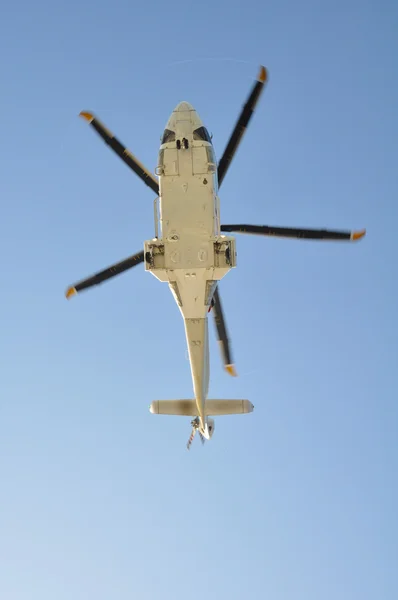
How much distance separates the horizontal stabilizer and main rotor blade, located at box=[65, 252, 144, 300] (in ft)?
24.9

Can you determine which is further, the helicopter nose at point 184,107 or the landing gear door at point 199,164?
the helicopter nose at point 184,107

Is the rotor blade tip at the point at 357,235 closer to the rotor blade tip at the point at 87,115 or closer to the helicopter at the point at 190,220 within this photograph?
the helicopter at the point at 190,220

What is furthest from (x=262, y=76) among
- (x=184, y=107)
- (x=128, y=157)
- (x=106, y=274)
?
(x=106, y=274)

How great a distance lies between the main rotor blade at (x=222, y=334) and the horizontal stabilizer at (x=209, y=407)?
69.3 inches

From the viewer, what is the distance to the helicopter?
25.8 m

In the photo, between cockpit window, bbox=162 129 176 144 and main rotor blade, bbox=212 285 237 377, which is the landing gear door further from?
main rotor blade, bbox=212 285 237 377

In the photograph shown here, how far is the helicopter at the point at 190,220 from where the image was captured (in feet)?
84.5

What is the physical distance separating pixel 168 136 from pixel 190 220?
141 inches

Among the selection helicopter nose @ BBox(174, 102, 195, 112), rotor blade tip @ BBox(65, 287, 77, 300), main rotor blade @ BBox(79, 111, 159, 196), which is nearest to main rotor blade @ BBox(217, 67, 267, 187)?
helicopter nose @ BBox(174, 102, 195, 112)

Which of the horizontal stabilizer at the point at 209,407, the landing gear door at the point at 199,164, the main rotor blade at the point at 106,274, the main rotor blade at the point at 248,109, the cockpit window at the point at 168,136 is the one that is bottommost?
the horizontal stabilizer at the point at 209,407

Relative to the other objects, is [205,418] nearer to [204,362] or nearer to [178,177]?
[204,362]

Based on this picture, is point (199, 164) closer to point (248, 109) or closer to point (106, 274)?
point (248, 109)

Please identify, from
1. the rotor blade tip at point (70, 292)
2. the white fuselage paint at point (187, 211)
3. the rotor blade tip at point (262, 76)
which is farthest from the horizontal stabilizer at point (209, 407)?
the rotor blade tip at point (262, 76)

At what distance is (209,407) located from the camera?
31812 mm
